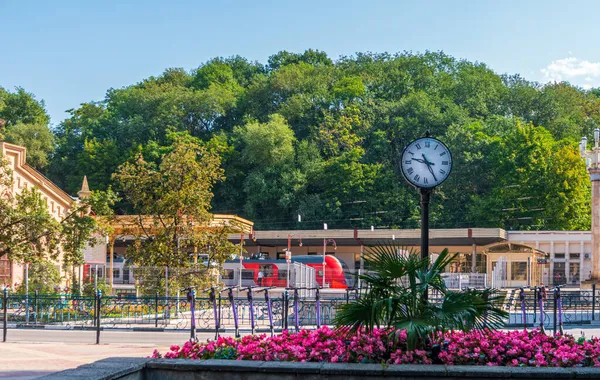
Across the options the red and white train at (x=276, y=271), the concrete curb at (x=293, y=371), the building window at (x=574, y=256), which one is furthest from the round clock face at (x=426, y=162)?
the building window at (x=574, y=256)

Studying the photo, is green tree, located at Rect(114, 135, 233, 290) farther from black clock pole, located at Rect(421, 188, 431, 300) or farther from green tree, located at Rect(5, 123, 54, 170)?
green tree, located at Rect(5, 123, 54, 170)

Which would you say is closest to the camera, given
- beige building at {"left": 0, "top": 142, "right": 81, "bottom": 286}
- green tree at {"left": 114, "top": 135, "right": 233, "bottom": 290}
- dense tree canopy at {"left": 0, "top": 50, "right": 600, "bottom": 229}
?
green tree at {"left": 114, "top": 135, "right": 233, "bottom": 290}

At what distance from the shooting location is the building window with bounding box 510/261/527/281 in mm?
61500

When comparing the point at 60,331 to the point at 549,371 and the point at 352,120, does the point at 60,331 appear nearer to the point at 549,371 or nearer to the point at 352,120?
the point at 549,371

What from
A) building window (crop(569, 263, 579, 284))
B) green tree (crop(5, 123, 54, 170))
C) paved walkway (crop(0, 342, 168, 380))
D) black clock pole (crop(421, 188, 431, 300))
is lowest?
building window (crop(569, 263, 579, 284))

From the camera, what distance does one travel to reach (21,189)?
43.5m

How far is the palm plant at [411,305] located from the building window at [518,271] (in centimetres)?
5233

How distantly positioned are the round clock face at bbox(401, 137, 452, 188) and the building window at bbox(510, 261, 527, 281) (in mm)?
49856

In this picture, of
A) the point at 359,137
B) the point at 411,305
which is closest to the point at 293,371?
the point at 411,305

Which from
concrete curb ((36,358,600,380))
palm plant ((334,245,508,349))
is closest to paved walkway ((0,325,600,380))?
concrete curb ((36,358,600,380))

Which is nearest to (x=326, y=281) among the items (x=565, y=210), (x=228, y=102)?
(x=565, y=210)

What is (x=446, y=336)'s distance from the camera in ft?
35.0

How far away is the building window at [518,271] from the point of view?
61.5 m

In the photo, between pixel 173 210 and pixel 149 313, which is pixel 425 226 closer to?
pixel 149 313
